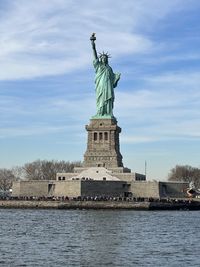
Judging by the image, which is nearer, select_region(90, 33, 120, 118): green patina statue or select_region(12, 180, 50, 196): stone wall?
select_region(12, 180, 50, 196): stone wall

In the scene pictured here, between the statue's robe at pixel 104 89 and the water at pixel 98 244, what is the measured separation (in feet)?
142

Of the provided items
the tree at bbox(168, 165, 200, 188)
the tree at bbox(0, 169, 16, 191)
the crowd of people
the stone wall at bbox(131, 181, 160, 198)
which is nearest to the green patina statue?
the stone wall at bbox(131, 181, 160, 198)

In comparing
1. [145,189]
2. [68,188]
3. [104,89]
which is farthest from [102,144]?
[68,188]

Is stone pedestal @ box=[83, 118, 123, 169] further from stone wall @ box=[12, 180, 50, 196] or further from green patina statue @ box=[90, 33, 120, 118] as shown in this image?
stone wall @ box=[12, 180, 50, 196]

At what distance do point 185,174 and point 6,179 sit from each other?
33.8 metres

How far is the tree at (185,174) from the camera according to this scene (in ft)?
372

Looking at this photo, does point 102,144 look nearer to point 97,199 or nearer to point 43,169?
point 97,199

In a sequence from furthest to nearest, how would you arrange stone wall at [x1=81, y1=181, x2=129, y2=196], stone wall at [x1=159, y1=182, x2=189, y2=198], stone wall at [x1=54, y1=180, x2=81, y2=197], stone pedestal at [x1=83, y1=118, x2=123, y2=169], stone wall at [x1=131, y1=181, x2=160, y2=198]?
stone pedestal at [x1=83, y1=118, x2=123, y2=169]
stone wall at [x1=159, y1=182, x2=189, y2=198]
stone wall at [x1=131, y1=181, x2=160, y2=198]
stone wall at [x1=81, y1=181, x2=129, y2=196]
stone wall at [x1=54, y1=180, x2=81, y2=197]

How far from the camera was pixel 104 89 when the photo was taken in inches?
3543

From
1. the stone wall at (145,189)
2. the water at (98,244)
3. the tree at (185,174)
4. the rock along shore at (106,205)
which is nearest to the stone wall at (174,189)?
the stone wall at (145,189)

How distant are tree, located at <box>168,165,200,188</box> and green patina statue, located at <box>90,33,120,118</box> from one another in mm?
28502

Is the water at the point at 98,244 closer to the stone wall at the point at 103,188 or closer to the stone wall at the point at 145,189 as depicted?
the stone wall at the point at 103,188

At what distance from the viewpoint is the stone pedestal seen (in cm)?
8756

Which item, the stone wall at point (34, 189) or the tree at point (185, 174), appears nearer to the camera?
the stone wall at point (34, 189)
